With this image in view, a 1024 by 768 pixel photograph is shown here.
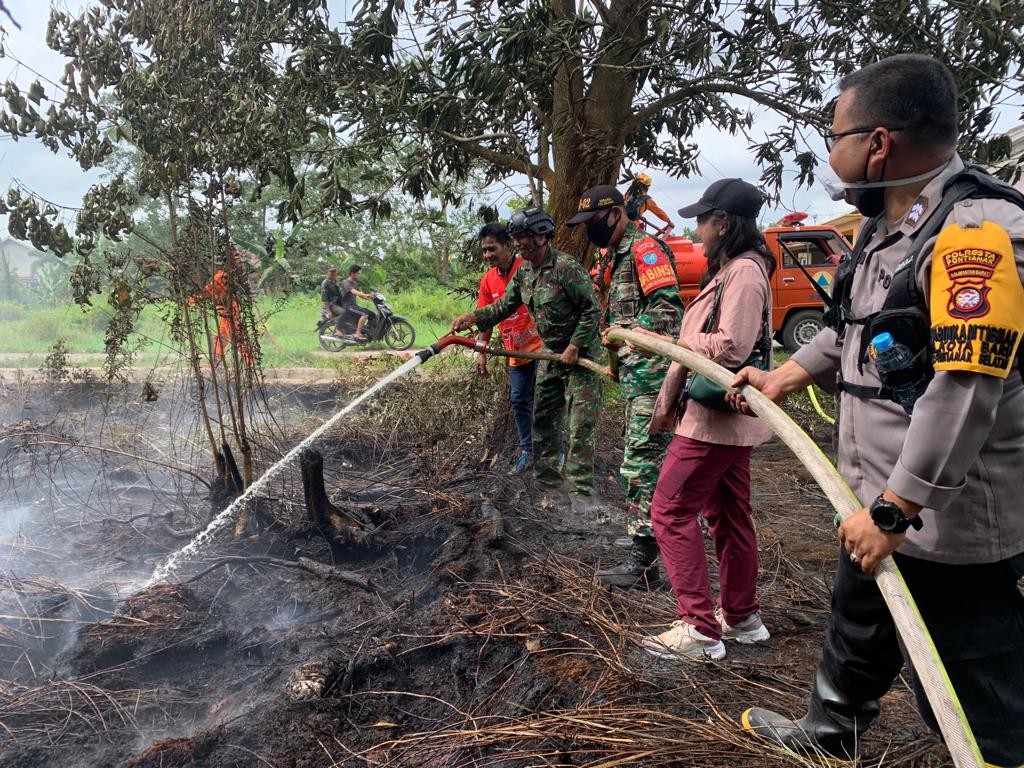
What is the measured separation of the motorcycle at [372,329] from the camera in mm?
12500

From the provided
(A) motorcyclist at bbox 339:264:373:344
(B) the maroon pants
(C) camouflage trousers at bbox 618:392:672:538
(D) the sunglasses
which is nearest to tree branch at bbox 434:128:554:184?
(C) camouflage trousers at bbox 618:392:672:538

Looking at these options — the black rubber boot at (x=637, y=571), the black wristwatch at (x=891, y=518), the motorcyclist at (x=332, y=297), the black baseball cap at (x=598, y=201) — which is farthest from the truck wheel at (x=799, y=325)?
the black wristwatch at (x=891, y=518)

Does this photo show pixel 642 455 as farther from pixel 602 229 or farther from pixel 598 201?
pixel 598 201

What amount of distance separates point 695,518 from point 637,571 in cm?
90

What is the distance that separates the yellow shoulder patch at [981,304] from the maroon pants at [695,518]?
1330 mm

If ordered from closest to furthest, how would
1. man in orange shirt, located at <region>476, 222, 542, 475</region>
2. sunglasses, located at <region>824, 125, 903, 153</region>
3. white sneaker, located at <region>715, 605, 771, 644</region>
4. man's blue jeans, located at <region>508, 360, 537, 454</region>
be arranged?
sunglasses, located at <region>824, 125, 903, 153</region> → white sneaker, located at <region>715, 605, 771, 644</region> → man in orange shirt, located at <region>476, 222, 542, 475</region> → man's blue jeans, located at <region>508, 360, 537, 454</region>

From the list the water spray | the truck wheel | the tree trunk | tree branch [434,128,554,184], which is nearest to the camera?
the water spray

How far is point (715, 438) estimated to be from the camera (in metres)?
2.56

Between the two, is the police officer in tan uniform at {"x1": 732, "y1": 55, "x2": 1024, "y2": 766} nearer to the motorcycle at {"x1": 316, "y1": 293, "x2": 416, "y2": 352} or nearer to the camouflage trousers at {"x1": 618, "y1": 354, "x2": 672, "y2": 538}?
the camouflage trousers at {"x1": 618, "y1": 354, "x2": 672, "y2": 538}

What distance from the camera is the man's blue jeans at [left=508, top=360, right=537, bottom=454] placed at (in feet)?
18.0

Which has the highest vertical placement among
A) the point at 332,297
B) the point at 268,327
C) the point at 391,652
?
the point at 332,297

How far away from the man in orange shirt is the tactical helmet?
0.70 meters

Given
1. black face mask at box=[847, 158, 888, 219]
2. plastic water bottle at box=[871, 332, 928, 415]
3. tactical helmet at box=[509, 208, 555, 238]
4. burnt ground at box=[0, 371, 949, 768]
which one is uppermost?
tactical helmet at box=[509, 208, 555, 238]

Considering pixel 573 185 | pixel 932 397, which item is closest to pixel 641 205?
pixel 573 185
